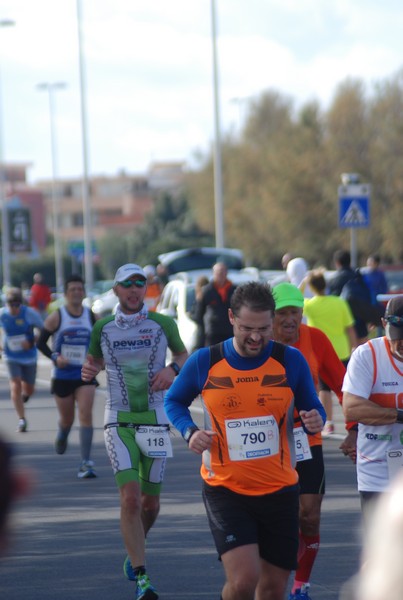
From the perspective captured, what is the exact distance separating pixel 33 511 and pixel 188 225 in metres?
87.6

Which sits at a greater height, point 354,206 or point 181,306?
point 354,206

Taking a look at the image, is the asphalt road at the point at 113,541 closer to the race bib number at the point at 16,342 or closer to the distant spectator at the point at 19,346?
the distant spectator at the point at 19,346

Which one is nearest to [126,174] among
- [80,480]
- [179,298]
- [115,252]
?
[115,252]

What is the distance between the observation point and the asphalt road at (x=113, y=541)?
7547 mm

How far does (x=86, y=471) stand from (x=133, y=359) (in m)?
4.39

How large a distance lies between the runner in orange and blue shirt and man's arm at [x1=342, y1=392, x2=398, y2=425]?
21cm

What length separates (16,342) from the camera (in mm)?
16156

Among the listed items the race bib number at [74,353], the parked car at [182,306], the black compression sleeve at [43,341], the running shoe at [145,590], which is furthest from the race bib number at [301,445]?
the parked car at [182,306]

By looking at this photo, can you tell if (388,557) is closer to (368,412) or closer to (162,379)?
(368,412)

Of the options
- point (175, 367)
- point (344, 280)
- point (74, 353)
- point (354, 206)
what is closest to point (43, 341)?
point (74, 353)

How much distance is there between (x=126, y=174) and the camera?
17612 centimetres

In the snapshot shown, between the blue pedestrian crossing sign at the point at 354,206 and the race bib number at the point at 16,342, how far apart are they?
22.6 feet

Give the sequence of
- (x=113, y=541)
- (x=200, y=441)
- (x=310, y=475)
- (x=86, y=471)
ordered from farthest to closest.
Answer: (x=86, y=471)
(x=113, y=541)
(x=310, y=475)
(x=200, y=441)

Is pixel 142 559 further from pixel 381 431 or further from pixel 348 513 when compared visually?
pixel 348 513
